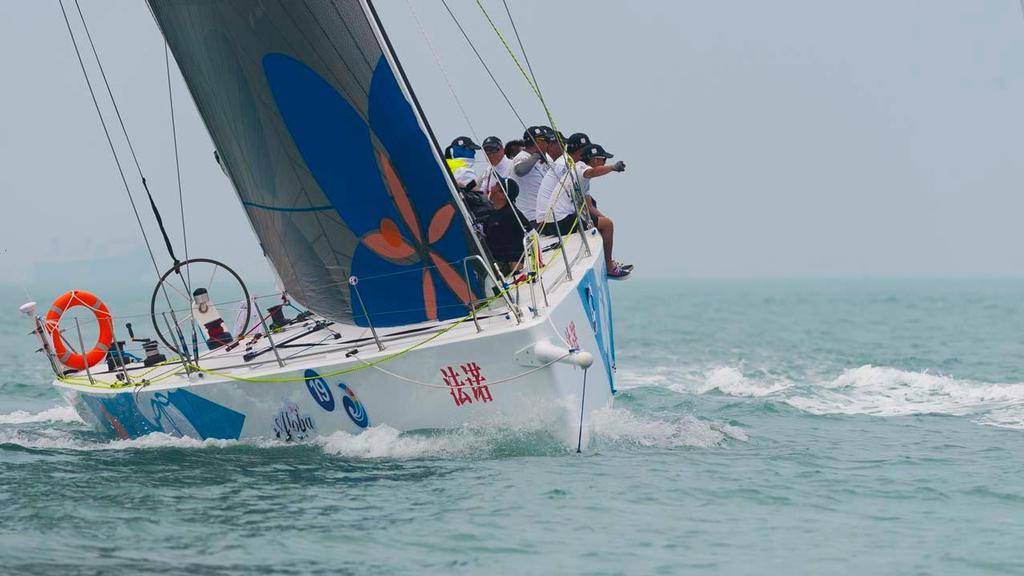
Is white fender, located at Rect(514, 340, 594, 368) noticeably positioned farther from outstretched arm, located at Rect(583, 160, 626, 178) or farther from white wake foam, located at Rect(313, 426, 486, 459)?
outstretched arm, located at Rect(583, 160, 626, 178)

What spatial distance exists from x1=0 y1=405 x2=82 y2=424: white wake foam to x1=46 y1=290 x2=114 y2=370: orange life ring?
1393 millimetres

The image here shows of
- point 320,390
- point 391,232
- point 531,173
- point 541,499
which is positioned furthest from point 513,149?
point 541,499

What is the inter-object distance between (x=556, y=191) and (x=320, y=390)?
3.29m

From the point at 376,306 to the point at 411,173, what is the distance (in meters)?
1.20

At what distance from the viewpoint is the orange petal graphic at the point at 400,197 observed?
9016 mm

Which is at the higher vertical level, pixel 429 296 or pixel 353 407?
pixel 429 296

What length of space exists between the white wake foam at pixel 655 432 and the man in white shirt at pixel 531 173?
226cm

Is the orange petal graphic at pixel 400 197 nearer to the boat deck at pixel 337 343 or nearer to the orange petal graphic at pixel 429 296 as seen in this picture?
the orange petal graphic at pixel 429 296

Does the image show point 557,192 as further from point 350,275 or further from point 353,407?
point 353,407

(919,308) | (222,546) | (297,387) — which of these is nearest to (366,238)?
(297,387)

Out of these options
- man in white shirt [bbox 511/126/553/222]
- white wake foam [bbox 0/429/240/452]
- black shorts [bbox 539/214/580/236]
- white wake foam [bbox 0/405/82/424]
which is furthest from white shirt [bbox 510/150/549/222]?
white wake foam [bbox 0/405/82/424]

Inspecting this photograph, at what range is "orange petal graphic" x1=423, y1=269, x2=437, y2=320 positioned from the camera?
30.5ft

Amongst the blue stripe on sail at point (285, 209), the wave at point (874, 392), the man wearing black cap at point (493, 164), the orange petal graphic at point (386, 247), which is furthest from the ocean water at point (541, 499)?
the man wearing black cap at point (493, 164)

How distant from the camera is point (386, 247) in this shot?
9359mm
